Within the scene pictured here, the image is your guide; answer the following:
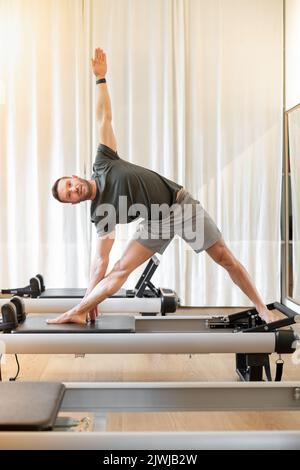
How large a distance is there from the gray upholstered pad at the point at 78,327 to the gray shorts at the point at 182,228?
A: 0.41 metres

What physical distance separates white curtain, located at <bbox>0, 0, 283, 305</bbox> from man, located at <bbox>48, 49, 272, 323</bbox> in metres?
2.11

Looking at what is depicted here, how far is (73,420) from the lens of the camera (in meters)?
1.38

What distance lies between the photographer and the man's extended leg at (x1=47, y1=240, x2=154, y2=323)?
258 cm

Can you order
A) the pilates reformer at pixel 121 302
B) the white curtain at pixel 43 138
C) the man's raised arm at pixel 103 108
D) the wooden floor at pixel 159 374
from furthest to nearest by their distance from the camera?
the white curtain at pixel 43 138, the pilates reformer at pixel 121 302, the man's raised arm at pixel 103 108, the wooden floor at pixel 159 374

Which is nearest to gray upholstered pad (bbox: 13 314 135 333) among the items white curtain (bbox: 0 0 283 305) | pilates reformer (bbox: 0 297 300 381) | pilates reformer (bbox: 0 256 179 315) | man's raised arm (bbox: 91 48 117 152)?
pilates reformer (bbox: 0 297 300 381)

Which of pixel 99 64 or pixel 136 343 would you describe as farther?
pixel 99 64

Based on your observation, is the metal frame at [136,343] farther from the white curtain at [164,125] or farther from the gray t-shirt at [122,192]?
the white curtain at [164,125]

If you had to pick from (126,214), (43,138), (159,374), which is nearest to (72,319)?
(126,214)

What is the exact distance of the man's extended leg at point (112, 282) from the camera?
2.58 m

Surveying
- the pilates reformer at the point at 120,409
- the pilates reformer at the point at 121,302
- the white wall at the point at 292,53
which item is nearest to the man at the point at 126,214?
the pilates reformer at the point at 121,302

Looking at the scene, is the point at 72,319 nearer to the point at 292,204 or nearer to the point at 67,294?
the point at 67,294

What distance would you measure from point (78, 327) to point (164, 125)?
2827mm

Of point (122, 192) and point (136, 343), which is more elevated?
point (122, 192)

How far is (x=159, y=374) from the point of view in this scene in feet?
9.98
